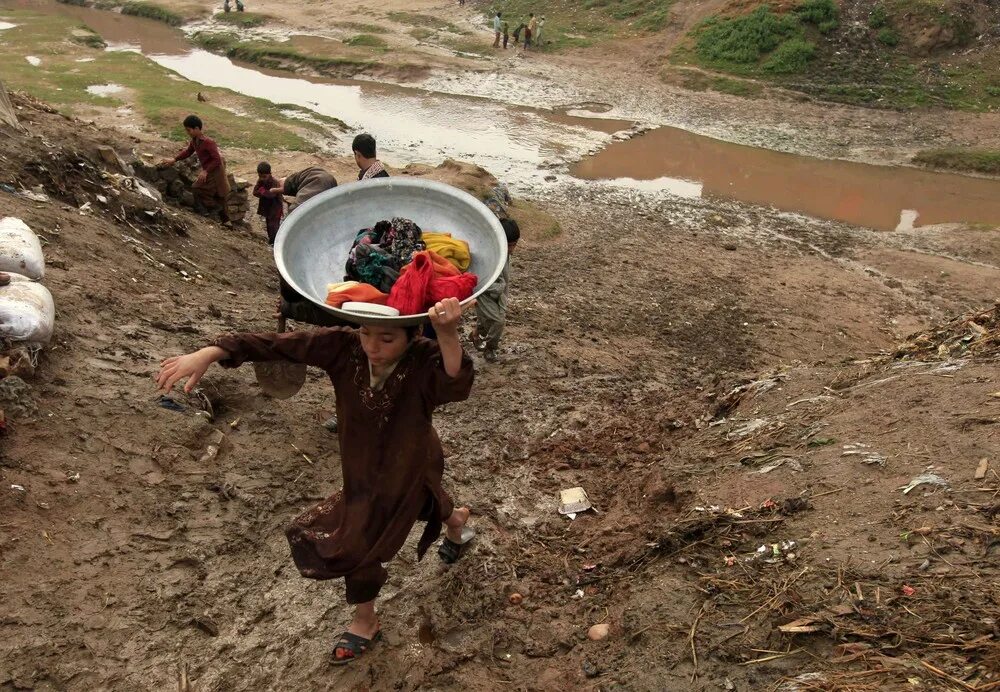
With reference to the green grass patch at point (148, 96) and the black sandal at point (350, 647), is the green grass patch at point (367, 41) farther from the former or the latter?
the black sandal at point (350, 647)

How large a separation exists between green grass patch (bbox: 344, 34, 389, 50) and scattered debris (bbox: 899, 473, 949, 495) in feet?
72.1

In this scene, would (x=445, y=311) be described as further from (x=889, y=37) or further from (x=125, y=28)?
(x=125, y=28)

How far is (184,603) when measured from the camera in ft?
10.6

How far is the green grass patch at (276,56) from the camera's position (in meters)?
20.6

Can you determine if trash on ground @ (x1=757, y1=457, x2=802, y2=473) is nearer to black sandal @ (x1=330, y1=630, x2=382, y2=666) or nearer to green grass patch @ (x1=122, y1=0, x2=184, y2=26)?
black sandal @ (x1=330, y1=630, x2=382, y2=666)

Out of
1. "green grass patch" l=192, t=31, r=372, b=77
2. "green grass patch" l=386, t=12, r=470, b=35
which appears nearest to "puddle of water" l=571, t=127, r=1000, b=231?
"green grass patch" l=192, t=31, r=372, b=77

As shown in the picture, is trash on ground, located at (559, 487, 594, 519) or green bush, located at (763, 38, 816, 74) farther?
green bush, located at (763, 38, 816, 74)

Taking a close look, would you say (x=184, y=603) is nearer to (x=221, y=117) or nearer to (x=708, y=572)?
(x=708, y=572)

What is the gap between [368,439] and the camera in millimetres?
2936

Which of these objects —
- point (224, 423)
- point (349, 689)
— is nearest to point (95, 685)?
point (349, 689)

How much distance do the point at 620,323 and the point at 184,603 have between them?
5066 mm

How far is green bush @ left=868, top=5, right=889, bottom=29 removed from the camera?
19.5m

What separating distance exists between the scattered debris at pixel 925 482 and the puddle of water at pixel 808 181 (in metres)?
9.87

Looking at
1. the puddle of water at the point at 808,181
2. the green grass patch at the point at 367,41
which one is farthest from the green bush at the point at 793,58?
the green grass patch at the point at 367,41
